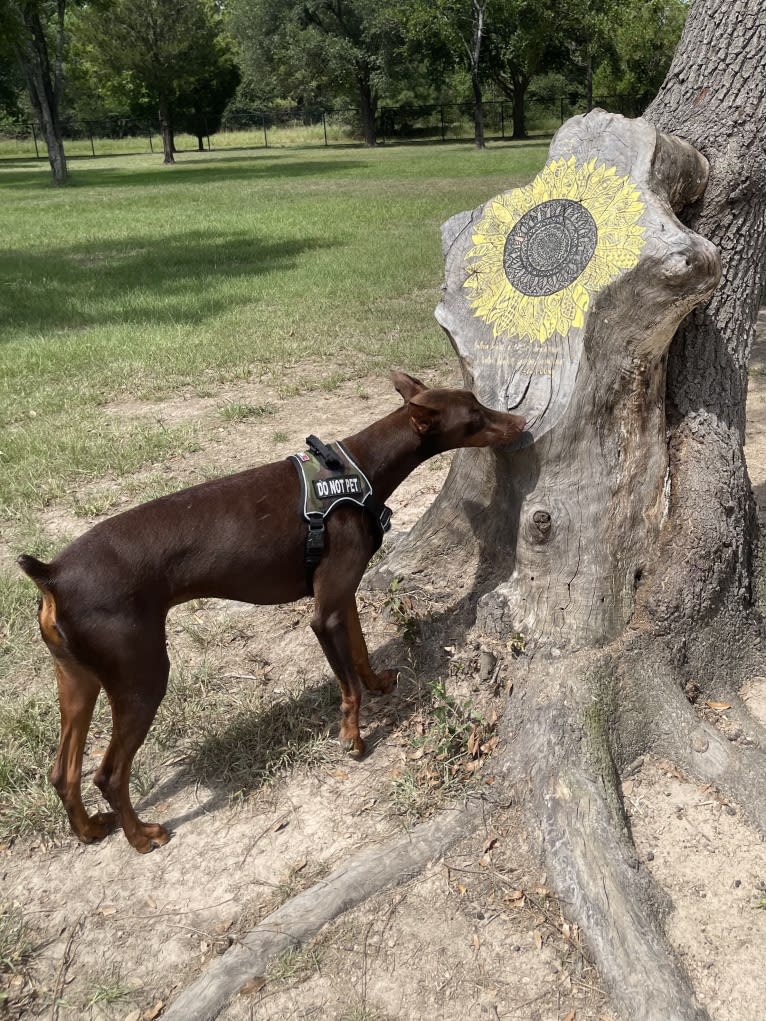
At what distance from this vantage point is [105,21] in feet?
140

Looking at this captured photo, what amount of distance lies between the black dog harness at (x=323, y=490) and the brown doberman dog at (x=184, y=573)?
2cm

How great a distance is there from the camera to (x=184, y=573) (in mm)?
2633

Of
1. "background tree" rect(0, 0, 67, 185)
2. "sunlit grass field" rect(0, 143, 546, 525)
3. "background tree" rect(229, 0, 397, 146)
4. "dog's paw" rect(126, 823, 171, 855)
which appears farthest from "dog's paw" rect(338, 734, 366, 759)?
"background tree" rect(229, 0, 397, 146)

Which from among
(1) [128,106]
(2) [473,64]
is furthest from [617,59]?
(1) [128,106]

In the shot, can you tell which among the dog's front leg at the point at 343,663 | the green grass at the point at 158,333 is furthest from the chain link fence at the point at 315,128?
the dog's front leg at the point at 343,663

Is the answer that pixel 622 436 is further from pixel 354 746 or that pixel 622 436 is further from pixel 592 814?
pixel 354 746

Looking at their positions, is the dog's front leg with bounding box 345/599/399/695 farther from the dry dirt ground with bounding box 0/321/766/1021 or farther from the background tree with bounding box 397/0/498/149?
the background tree with bounding box 397/0/498/149

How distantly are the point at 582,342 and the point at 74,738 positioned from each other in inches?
85.2

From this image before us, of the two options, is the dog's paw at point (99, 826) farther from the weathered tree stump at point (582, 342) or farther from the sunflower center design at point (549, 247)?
the sunflower center design at point (549, 247)

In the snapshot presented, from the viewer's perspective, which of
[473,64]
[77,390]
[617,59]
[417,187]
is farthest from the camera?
[617,59]

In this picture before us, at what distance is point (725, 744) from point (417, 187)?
73.9ft

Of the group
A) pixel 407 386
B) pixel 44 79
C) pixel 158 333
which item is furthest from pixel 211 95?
pixel 407 386

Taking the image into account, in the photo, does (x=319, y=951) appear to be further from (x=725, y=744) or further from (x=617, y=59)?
(x=617, y=59)

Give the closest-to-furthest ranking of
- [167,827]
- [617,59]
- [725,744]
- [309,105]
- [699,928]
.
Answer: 1. [699,928]
2. [167,827]
3. [725,744]
4. [617,59]
5. [309,105]
